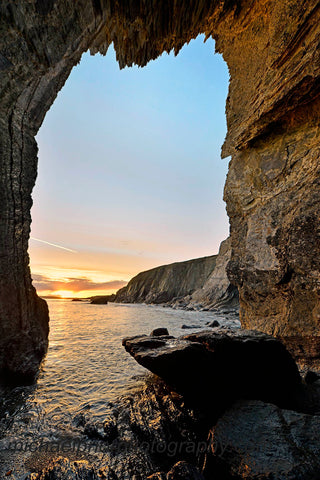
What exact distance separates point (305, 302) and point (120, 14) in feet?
26.9

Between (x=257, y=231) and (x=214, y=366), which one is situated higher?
(x=257, y=231)

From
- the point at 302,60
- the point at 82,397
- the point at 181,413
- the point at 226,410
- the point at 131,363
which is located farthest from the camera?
the point at 131,363

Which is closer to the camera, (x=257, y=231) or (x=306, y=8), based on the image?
(x=306, y=8)

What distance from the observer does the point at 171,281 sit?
4575 centimetres

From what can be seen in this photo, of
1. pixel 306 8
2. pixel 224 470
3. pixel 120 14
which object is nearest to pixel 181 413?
pixel 224 470

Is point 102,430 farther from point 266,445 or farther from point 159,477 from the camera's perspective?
point 266,445

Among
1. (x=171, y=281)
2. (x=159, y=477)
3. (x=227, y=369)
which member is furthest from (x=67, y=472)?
(x=171, y=281)

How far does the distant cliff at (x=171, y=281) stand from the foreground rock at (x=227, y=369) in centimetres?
3800

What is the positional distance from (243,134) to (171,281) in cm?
4211

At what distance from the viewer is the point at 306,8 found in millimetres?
3939

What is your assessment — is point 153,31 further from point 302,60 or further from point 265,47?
point 302,60

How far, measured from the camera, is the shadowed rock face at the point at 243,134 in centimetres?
360

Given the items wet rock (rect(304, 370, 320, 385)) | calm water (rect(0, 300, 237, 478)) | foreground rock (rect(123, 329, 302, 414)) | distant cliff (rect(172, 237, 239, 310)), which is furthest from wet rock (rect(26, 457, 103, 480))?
distant cliff (rect(172, 237, 239, 310))

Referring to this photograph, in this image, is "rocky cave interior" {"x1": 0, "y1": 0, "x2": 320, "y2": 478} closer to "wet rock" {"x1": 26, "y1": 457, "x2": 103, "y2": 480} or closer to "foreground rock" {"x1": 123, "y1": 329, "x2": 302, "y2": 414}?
"foreground rock" {"x1": 123, "y1": 329, "x2": 302, "y2": 414}
